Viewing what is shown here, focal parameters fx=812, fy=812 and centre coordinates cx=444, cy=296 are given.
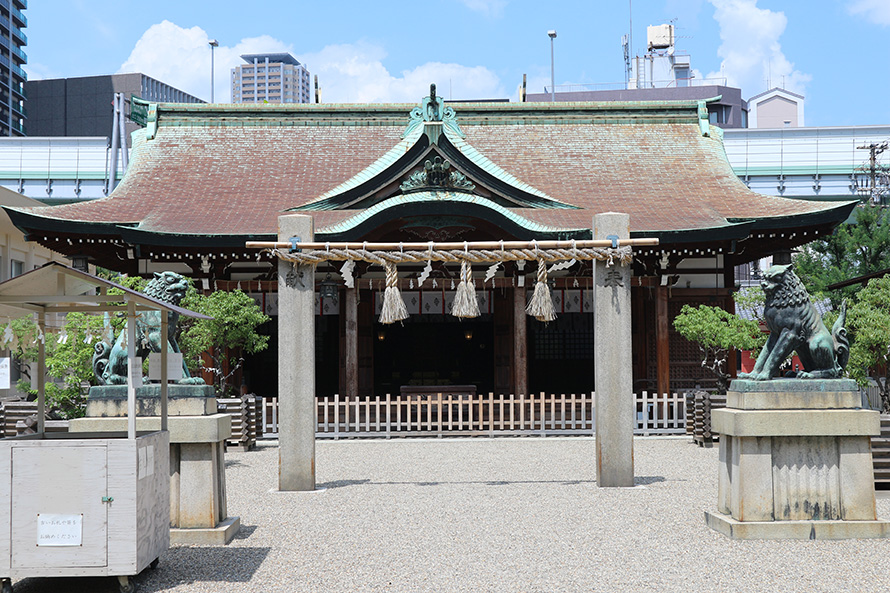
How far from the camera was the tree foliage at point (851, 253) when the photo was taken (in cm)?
2236

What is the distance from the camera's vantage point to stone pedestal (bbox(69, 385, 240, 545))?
7.39 metres

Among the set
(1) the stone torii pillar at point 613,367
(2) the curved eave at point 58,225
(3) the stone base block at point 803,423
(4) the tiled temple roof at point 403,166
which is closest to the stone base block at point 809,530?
(3) the stone base block at point 803,423

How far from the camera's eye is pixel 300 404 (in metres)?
10.0

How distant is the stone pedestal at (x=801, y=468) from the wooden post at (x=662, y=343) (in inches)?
400

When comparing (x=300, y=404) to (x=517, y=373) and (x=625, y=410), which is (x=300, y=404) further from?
(x=517, y=373)

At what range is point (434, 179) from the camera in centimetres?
1706

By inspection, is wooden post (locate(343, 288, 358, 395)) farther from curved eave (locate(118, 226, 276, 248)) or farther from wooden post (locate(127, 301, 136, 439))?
wooden post (locate(127, 301, 136, 439))

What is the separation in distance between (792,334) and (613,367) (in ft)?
9.03

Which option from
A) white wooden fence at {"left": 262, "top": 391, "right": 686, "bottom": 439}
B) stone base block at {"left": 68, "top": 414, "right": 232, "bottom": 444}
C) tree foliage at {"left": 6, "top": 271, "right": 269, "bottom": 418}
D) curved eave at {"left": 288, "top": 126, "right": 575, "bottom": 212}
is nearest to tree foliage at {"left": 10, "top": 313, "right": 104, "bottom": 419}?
tree foliage at {"left": 6, "top": 271, "right": 269, "bottom": 418}

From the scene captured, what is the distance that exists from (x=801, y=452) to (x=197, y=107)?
1888 cm

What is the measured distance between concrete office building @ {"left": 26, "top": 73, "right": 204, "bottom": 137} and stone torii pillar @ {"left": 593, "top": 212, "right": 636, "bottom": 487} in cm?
6487

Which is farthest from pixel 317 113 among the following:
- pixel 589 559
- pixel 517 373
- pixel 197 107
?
pixel 589 559

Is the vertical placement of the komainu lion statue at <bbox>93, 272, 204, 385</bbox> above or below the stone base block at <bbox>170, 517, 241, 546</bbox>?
above

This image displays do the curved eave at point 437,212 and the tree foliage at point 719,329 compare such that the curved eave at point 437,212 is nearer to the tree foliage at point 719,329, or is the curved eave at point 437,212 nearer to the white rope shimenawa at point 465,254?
the tree foliage at point 719,329
